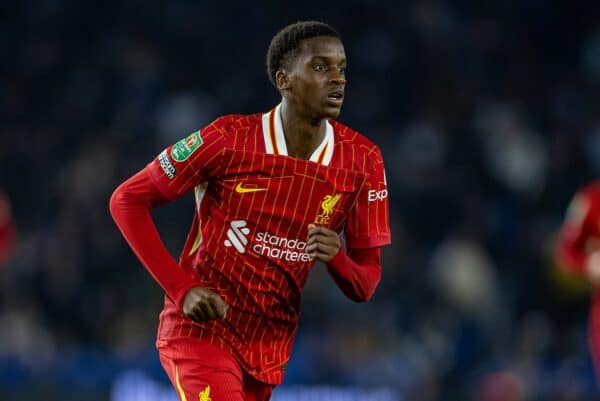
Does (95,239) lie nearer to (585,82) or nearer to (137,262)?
(137,262)

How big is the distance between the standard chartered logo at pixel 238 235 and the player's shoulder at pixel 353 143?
1.50 ft

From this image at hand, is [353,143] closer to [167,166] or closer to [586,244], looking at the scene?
[167,166]

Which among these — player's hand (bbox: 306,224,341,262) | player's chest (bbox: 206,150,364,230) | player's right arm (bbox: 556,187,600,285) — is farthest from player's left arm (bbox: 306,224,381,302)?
player's right arm (bbox: 556,187,600,285)

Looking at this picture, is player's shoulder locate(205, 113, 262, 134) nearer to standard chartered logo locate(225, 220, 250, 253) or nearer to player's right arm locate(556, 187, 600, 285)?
standard chartered logo locate(225, 220, 250, 253)

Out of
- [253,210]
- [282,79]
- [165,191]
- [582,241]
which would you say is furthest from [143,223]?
[582,241]

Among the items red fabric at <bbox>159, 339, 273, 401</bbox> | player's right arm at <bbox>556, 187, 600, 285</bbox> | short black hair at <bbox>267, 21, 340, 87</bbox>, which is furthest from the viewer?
player's right arm at <bbox>556, 187, 600, 285</bbox>

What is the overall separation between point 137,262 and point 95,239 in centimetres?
37

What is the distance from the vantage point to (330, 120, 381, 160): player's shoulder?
14.9 ft

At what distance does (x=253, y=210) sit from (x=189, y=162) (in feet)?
0.93

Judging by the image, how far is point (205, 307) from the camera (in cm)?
416

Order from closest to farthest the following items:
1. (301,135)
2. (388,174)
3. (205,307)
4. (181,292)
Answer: (205,307), (181,292), (301,135), (388,174)

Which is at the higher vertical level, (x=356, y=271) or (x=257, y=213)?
(x=257, y=213)

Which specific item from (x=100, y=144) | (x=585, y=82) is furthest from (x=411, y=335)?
(x=585, y=82)

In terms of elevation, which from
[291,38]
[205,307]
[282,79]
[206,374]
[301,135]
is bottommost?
[206,374]
